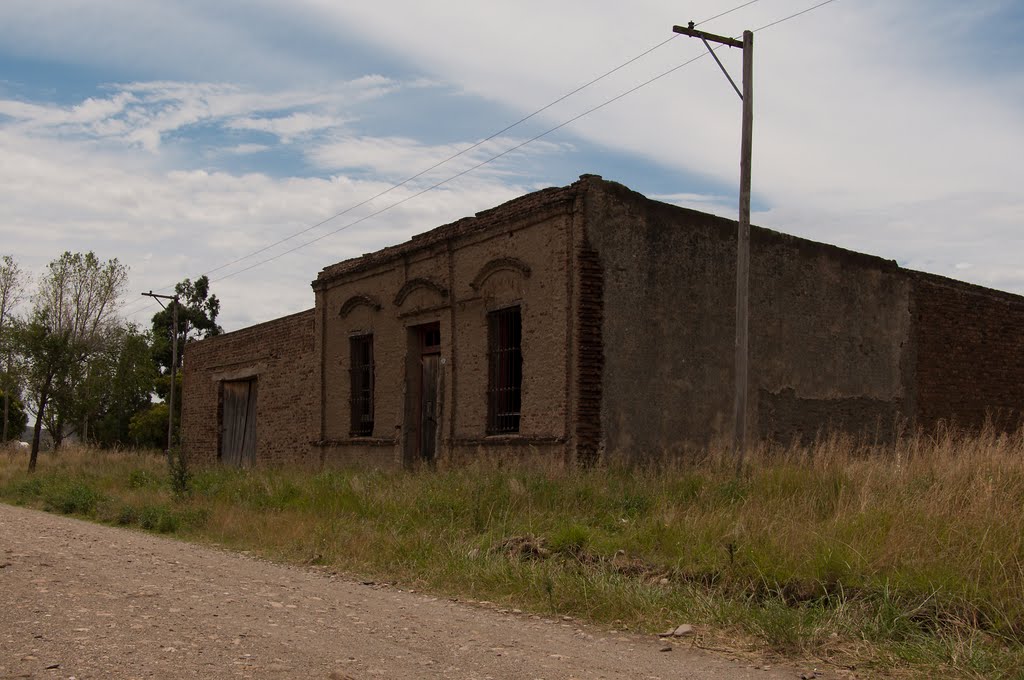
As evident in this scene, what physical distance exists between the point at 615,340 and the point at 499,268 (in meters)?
2.41

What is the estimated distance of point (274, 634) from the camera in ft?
18.7

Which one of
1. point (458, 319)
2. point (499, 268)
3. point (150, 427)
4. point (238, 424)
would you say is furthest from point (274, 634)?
point (150, 427)

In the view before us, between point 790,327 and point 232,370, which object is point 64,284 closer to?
point 232,370

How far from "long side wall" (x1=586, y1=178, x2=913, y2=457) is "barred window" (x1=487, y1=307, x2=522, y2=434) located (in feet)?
6.12

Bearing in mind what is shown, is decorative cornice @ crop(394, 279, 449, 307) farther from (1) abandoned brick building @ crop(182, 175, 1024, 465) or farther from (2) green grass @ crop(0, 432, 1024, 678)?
(2) green grass @ crop(0, 432, 1024, 678)

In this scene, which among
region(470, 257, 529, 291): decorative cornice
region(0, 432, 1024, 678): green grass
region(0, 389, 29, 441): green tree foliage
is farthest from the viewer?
region(0, 389, 29, 441): green tree foliage

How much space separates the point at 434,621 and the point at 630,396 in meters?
7.52

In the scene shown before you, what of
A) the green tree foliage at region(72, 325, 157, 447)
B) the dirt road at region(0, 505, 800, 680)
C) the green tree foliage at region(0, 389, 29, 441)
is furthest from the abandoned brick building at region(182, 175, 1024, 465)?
the green tree foliage at region(0, 389, 29, 441)

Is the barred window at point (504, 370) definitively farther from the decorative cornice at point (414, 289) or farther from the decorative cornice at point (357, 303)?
the decorative cornice at point (357, 303)

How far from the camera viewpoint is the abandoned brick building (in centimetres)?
1341

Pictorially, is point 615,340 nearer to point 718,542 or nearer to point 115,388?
point 718,542

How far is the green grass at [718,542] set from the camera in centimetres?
598

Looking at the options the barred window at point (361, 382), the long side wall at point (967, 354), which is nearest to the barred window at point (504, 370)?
the barred window at point (361, 382)

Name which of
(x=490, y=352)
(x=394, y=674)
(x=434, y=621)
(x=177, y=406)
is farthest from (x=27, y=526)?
(x=177, y=406)
